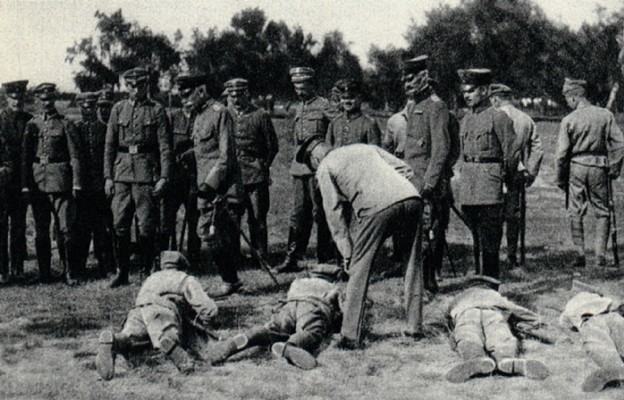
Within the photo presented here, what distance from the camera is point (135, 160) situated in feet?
31.9

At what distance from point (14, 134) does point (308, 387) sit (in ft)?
20.4

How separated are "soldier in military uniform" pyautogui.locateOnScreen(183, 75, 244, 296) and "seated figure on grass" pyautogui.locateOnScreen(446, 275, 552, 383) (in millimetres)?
2931

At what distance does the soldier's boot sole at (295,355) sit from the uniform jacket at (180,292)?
81 cm

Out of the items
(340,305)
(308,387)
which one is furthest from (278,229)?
(308,387)

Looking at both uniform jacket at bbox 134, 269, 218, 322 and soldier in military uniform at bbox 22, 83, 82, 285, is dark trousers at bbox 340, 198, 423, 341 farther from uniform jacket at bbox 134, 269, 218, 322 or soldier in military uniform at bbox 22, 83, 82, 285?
soldier in military uniform at bbox 22, 83, 82, 285

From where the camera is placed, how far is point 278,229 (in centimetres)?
1580

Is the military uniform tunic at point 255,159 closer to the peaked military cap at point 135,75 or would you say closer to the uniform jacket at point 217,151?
the uniform jacket at point 217,151

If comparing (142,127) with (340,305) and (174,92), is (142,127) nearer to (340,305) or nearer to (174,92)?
(340,305)

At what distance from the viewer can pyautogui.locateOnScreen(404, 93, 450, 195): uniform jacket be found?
8211mm

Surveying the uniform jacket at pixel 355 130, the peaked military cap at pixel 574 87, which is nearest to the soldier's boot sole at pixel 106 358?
the uniform jacket at pixel 355 130

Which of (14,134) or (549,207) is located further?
(549,207)

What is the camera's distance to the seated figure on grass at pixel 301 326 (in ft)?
20.7

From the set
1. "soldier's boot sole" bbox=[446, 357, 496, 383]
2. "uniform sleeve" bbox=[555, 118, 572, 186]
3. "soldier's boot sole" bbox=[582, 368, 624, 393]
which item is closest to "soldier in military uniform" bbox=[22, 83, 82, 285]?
"soldier's boot sole" bbox=[446, 357, 496, 383]

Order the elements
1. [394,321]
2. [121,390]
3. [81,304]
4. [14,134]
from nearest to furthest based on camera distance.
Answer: [121,390] < [394,321] < [81,304] < [14,134]
